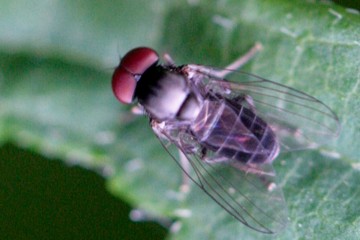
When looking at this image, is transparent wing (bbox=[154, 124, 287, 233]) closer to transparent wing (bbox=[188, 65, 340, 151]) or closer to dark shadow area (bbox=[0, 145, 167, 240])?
transparent wing (bbox=[188, 65, 340, 151])

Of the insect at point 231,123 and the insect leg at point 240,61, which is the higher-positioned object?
the insect leg at point 240,61

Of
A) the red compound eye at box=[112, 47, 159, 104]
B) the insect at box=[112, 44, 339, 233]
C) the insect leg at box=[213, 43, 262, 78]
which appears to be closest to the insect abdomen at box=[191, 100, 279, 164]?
the insect at box=[112, 44, 339, 233]

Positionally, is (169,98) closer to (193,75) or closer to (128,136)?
(193,75)

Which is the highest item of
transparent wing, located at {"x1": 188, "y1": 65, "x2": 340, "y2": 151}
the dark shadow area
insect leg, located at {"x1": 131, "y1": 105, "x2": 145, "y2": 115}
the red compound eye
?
transparent wing, located at {"x1": 188, "y1": 65, "x2": 340, "y2": 151}

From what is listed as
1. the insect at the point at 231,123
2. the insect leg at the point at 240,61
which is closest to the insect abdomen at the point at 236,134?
the insect at the point at 231,123

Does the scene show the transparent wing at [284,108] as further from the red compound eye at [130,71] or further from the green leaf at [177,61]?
the red compound eye at [130,71]

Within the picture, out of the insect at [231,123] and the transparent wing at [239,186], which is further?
the insect at [231,123]
